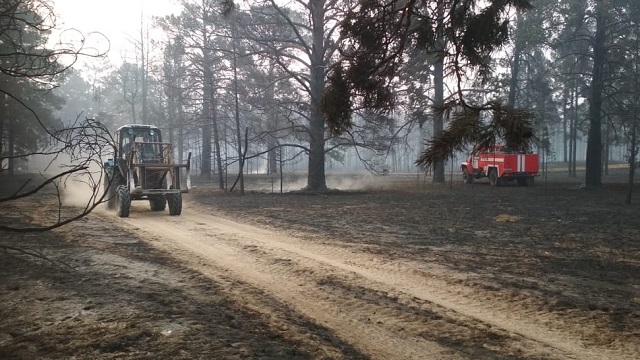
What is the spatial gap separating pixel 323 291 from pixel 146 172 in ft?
34.8

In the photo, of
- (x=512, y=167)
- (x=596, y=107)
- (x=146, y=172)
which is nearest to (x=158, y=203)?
(x=146, y=172)

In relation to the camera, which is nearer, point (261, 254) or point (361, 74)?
point (361, 74)

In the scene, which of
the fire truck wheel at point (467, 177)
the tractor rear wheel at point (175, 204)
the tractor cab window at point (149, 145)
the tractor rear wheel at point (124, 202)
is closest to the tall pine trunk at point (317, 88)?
the tractor cab window at point (149, 145)

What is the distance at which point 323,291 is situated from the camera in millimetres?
6715

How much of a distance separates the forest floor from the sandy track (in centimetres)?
3

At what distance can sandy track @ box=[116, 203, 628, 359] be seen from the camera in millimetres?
4820

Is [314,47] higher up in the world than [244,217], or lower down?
higher up

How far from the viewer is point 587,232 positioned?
1163cm

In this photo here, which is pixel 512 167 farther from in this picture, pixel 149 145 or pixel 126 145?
pixel 126 145

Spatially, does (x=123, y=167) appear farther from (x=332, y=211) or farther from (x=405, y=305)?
(x=405, y=305)

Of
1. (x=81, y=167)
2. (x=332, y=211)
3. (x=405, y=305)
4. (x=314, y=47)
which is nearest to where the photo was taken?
(x=81, y=167)

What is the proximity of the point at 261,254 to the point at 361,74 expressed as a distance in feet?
12.7

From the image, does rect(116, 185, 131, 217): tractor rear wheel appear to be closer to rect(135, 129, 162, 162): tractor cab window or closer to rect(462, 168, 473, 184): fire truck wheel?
rect(135, 129, 162, 162): tractor cab window

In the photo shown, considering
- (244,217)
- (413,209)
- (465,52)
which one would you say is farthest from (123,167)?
Result: (465,52)
